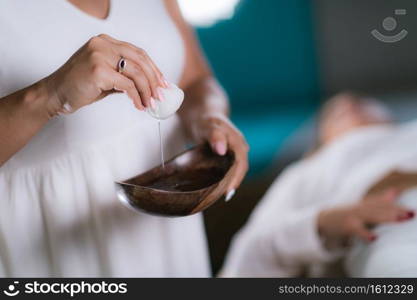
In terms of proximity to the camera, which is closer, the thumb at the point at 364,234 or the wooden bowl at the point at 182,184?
the wooden bowl at the point at 182,184

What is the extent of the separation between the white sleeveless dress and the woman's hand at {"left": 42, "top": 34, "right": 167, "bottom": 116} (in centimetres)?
Result: 5

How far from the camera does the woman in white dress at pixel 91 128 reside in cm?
31

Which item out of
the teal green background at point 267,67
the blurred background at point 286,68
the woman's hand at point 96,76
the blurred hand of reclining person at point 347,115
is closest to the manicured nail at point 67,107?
the woman's hand at point 96,76

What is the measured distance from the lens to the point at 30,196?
1.25ft

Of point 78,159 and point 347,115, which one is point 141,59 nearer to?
point 78,159

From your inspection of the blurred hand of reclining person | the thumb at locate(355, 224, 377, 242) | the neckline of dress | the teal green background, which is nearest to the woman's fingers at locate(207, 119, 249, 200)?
the neckline of dress

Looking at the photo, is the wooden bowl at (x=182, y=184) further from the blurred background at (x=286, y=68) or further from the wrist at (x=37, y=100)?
the blurred background at (x=286, y=68)

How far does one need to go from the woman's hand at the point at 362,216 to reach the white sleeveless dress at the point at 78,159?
10.3 inches

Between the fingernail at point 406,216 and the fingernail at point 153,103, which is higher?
the fingernail at point 153,103

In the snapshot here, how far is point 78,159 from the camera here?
1.28 ft

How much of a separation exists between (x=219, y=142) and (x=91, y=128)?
10 centimetres

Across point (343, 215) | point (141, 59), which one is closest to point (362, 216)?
point (343, 215)

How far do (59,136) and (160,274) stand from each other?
0.17 m

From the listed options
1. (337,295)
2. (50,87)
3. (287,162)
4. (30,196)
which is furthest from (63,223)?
(287,162)
